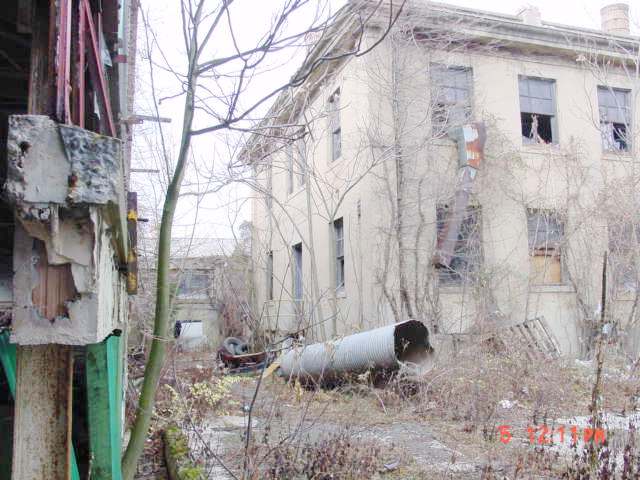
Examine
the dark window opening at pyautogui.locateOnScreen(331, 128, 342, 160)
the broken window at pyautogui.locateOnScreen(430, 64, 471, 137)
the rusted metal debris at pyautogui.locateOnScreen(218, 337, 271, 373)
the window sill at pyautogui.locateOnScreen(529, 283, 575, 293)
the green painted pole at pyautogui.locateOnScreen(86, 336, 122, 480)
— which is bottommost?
the rusted metal debris at pyautogui.locateOnScreen(218, 337, 271, 373)

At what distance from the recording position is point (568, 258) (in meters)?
13.9

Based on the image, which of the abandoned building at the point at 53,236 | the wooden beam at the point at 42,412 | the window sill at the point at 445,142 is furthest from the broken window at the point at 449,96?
the wooden beam at the point at 42,412

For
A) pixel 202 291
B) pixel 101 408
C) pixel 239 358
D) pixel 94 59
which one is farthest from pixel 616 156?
pixel 101 408

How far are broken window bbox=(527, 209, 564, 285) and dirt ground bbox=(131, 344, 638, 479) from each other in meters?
3.53

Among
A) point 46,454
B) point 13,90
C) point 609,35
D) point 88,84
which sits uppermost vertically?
point 609,35

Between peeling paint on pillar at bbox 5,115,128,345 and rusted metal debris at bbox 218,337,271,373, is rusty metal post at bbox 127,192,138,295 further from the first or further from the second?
rusted metal debris at bbox 218,337,271,373

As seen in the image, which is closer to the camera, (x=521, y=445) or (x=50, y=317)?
(x=50, y=317)

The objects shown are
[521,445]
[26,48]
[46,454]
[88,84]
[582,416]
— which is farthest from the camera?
[582,416]

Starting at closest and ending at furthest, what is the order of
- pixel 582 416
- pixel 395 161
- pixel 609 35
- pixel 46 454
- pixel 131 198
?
pixel 46 454
pixel 131 198
pixel 582 416
pixel 395 161
pixel 609 35

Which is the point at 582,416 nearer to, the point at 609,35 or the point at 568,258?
the point at 568,258

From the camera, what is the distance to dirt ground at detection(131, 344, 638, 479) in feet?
15.8

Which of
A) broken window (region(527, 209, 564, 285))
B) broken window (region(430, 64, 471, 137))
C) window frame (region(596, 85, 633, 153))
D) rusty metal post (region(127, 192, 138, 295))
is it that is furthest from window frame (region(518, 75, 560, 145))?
rusty metal post (region(127, 192, 138, 295))

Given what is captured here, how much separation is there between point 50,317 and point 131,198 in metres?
3.33

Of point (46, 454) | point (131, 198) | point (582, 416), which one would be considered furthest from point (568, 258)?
point (46, 454)
